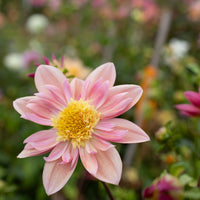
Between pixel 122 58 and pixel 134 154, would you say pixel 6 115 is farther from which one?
pixel 122 58

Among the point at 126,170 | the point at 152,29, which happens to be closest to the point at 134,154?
the point at 126,170

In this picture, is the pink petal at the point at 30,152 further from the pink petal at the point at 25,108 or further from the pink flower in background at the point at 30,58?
the pink flower in background at the point at 30,58

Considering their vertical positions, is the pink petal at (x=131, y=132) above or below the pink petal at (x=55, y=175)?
above

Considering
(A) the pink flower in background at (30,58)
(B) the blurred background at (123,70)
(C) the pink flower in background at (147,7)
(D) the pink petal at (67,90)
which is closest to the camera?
(D) the pink petal at (67,90)

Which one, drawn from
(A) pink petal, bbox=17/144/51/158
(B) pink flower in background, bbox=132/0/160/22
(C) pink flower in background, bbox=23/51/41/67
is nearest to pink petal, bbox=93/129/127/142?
(A) pink petal, bbox=17/144/51/158

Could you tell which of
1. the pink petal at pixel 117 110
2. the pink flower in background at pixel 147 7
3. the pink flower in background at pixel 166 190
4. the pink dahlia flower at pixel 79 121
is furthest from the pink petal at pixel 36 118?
the pink flower in background at pixel 147 7

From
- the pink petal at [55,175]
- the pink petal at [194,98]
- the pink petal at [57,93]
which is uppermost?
the pink petal at [194,98]
